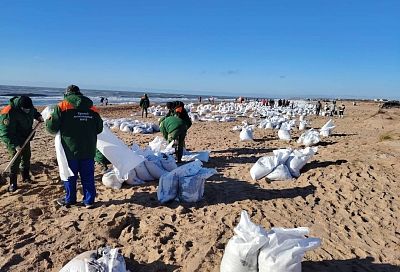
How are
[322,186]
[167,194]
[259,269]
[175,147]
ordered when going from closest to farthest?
1. [259,269]
2. [167,194]
3. [322,186]
4. [175,147]

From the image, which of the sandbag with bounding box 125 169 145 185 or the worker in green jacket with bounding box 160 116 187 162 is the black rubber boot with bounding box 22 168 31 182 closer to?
the sandbag with bounding box 125 169 145 185

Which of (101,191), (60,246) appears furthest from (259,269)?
(101,191)

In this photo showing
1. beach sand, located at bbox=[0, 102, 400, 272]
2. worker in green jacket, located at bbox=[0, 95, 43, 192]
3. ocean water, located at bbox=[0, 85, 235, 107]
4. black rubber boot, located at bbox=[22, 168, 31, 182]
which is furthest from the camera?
ocean water, located at bbox=[0, 85, 235, 107]

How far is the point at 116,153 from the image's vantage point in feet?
15.4

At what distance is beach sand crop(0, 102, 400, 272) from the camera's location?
10.3 ft

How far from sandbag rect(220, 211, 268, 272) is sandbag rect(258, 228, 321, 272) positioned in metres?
0.05

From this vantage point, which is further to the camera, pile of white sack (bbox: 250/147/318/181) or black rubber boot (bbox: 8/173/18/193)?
pile of white sack (bbox: 250/147/318/181)

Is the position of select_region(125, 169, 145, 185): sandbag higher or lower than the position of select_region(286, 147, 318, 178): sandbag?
lower

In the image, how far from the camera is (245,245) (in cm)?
255

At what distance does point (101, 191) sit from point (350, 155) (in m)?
4.65

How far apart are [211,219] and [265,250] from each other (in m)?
1.44

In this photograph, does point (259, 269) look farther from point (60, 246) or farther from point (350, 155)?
point (350, 155)

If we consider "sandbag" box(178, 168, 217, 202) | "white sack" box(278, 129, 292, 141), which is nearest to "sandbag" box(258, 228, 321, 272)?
"sandbag" box(178, 168, 217, 202)

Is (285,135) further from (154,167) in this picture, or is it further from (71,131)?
(71,131)
